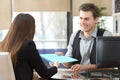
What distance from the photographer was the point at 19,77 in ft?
7.30

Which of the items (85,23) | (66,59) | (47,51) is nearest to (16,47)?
(66,59)

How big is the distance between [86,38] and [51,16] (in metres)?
2.48

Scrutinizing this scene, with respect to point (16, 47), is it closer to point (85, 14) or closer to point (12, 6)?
point (85, 14)

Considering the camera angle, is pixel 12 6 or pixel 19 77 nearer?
pixel 19 77

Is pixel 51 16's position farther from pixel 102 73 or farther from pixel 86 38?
pixel 102 73

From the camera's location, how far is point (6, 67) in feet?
6.58

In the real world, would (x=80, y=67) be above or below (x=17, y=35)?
below

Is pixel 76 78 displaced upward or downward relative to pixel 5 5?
downward

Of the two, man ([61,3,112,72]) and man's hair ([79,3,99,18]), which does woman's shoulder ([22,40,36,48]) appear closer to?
man ([61,3,112,72])

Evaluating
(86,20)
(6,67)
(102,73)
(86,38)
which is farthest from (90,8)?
(6,67)

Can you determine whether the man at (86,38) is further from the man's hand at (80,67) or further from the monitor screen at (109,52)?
the monitor screen at (109,52)

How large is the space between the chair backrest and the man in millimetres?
1037

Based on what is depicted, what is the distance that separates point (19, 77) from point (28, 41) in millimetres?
309

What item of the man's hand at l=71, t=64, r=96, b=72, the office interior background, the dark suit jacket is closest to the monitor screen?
the man's hand at l=71, t=64, r=96, b=72
